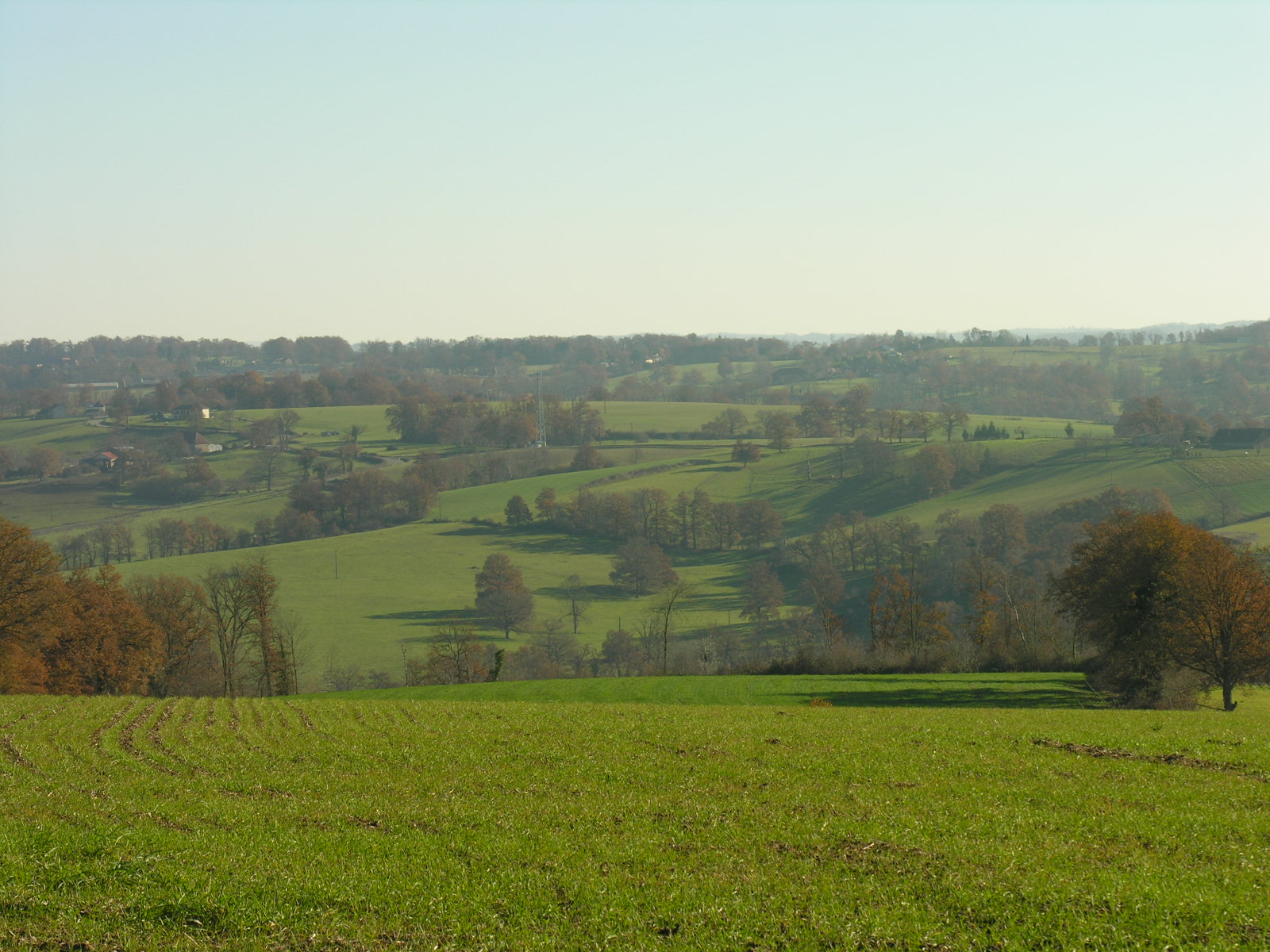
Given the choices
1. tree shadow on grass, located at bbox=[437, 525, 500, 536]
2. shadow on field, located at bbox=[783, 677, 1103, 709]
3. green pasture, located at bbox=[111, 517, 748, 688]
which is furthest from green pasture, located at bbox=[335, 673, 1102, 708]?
tree shadow on grass, located at bbox=[437, 525, 500, 536]

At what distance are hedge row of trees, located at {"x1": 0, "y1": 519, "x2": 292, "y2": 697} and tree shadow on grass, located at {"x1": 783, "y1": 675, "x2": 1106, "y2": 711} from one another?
39.5 metres

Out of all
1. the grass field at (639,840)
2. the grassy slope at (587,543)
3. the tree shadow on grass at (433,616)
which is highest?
the grass field at (639,840)

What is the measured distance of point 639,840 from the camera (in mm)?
15539

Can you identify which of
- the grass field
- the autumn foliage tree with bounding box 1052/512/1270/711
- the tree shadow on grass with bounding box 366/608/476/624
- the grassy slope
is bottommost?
the tree shadow on grass with bounding box 366/608/476/624

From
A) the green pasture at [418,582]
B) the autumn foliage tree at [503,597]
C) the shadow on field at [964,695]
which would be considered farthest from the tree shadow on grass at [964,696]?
the autumn foliage tree at [503,597]

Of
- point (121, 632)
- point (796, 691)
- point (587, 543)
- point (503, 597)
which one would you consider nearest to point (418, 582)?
point (503, 597)

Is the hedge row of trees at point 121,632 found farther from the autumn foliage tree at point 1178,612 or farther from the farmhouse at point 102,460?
the farmhouse at point 102,460

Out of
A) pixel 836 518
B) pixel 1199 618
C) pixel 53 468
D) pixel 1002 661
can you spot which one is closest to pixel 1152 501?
pixel 836 518

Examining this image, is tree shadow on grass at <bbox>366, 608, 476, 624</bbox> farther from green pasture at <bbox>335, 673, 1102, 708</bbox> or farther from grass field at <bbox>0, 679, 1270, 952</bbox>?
grass field at <bbox>0, 679, 1270, 952</bbox>

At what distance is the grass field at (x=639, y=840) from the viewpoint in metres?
12.0

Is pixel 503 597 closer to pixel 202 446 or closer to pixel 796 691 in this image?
pixel 796 691

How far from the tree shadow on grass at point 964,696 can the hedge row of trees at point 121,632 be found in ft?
130

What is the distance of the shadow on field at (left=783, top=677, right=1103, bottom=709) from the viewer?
43.3 meters

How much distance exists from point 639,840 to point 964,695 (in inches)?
1348
